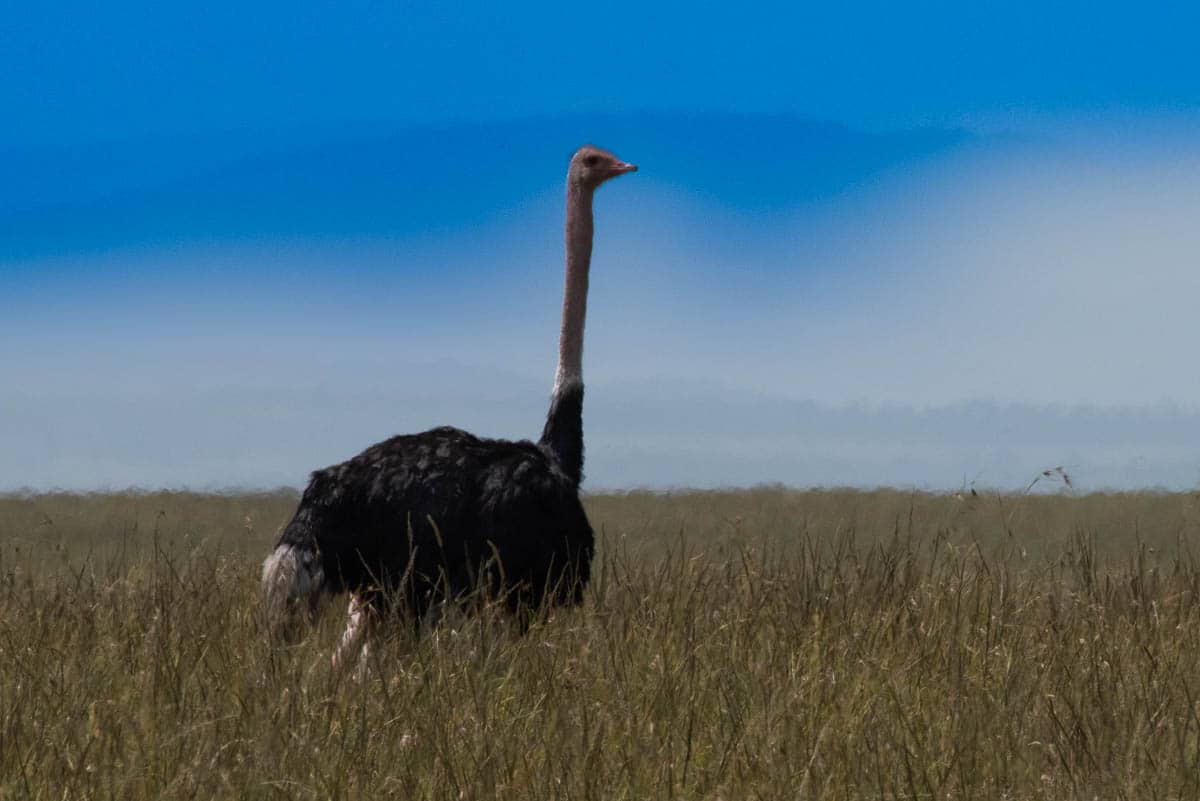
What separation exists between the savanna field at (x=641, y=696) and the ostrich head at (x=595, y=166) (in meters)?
2.00

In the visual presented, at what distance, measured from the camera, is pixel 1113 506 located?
2116cm

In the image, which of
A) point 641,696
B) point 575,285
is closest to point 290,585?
point 641,696

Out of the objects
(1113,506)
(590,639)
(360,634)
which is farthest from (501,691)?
(1113,506)

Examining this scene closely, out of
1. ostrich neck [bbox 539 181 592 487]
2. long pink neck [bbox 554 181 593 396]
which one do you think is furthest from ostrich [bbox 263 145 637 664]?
long pink neck [bbox 554 181 593 396]

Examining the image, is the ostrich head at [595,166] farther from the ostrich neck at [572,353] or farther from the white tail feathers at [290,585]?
the white tail feathers at [290,585]

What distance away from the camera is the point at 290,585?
555 cm

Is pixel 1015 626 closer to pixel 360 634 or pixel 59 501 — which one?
pixel 360 634

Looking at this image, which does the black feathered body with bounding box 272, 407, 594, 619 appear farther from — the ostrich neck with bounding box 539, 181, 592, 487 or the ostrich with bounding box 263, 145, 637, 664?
the ostrich neck with bounding box 539, 181, 592, 487

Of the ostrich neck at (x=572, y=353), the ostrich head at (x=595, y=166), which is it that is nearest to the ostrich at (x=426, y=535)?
the ostrich neck at (x=572, y=353)

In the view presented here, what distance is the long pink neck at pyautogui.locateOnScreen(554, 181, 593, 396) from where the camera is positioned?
6.79m

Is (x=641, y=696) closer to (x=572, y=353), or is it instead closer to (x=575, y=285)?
(x=572, y=353)

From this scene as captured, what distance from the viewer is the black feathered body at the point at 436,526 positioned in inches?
220

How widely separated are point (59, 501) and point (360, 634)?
19558mm

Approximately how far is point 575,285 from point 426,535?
189cm
